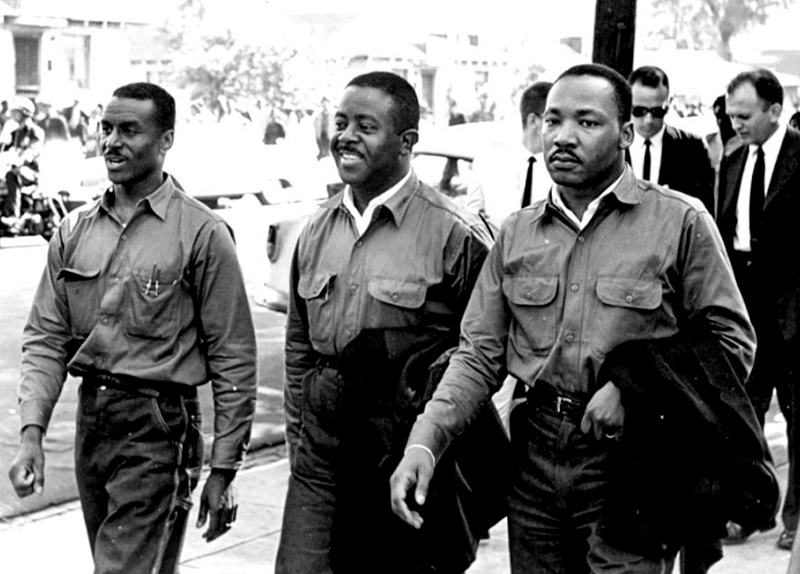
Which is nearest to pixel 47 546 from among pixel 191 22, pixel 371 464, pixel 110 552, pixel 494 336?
pixel 110 552

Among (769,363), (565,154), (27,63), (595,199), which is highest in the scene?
(565,154)

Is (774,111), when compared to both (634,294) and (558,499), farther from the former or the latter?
(558,499)

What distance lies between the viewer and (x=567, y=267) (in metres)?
4.09

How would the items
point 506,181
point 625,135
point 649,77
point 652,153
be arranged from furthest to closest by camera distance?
point 649,77
point 652,153
point 506,181
point 625,135

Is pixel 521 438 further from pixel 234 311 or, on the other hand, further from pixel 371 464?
pixel 234 311

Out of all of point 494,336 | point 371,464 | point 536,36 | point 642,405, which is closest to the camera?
point 642,405

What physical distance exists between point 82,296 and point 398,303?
101 centimetres

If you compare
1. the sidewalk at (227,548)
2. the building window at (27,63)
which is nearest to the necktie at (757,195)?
the sidewalk at (227,548)

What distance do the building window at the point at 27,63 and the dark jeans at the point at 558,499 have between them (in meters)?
42.6

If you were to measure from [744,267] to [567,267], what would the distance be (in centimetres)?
308

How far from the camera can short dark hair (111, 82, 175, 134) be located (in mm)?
4836

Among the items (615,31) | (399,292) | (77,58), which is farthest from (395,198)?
(77,58)

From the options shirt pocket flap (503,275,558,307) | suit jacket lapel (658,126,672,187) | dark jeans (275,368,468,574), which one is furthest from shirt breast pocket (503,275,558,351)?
suit jacket lapel (658,126,672,187)

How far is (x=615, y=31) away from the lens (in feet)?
25.9
